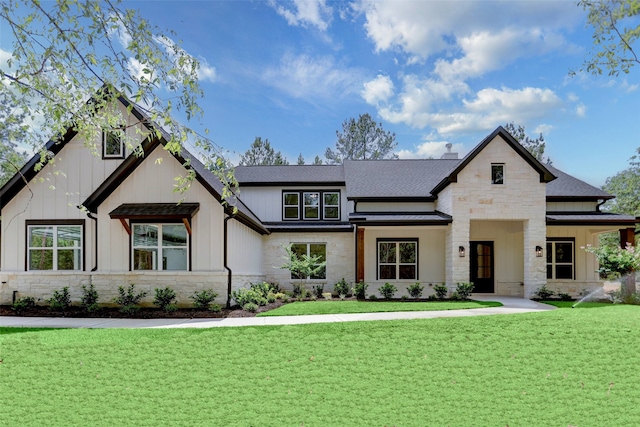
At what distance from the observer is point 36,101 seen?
6.78m

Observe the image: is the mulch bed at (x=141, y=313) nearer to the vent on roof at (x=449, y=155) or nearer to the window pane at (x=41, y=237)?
the window pane at (x=41, y=237)

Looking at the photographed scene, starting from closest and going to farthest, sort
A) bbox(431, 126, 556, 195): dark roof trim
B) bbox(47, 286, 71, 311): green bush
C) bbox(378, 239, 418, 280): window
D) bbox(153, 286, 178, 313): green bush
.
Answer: bbox(153, 286, 178, 313): green bush → bbox(47, 286, 71, 311): green bush → bbox(431, 126, 556, 195): dark roof trim → bbox(378, 239, 418, 280): window

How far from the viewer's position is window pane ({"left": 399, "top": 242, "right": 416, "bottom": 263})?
58.6ft

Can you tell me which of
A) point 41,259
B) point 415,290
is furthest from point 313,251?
point 41,259

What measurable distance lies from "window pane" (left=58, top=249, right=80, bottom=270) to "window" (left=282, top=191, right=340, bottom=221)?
9117mm

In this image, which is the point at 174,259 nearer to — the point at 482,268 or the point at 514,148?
the point at 482,268

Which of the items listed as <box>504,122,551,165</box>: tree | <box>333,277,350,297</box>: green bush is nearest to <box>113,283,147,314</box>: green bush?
<box>333,277,350,297</box>: green bush

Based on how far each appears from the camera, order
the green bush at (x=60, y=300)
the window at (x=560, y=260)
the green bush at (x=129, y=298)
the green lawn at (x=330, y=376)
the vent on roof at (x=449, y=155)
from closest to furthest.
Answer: the green lawn at (x=330, y=376) → the green bush at (x=129, y=298) → the green bush at (x=60, y=300) → the window at (x=560, y=260) → the vent on roof at (x=449, y=155)

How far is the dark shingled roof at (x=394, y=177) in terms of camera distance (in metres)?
18.6

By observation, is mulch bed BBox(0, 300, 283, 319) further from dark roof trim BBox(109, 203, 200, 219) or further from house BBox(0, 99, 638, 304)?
dark roof trim BBox(109, 203, 200, 219)

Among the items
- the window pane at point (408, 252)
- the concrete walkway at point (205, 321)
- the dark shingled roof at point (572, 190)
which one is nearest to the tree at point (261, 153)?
the window pane at point (408, 252)

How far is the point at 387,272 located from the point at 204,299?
28.2 feet

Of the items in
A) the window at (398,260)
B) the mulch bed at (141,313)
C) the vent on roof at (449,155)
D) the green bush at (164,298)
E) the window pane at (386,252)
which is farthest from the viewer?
the vent on roof at (449,155)

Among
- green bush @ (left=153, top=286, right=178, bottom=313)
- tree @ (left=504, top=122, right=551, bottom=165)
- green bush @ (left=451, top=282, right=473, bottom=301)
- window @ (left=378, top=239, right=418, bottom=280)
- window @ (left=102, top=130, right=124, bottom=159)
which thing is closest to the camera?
green bush @ (left=153, top=286, right=178, bottom=313)
